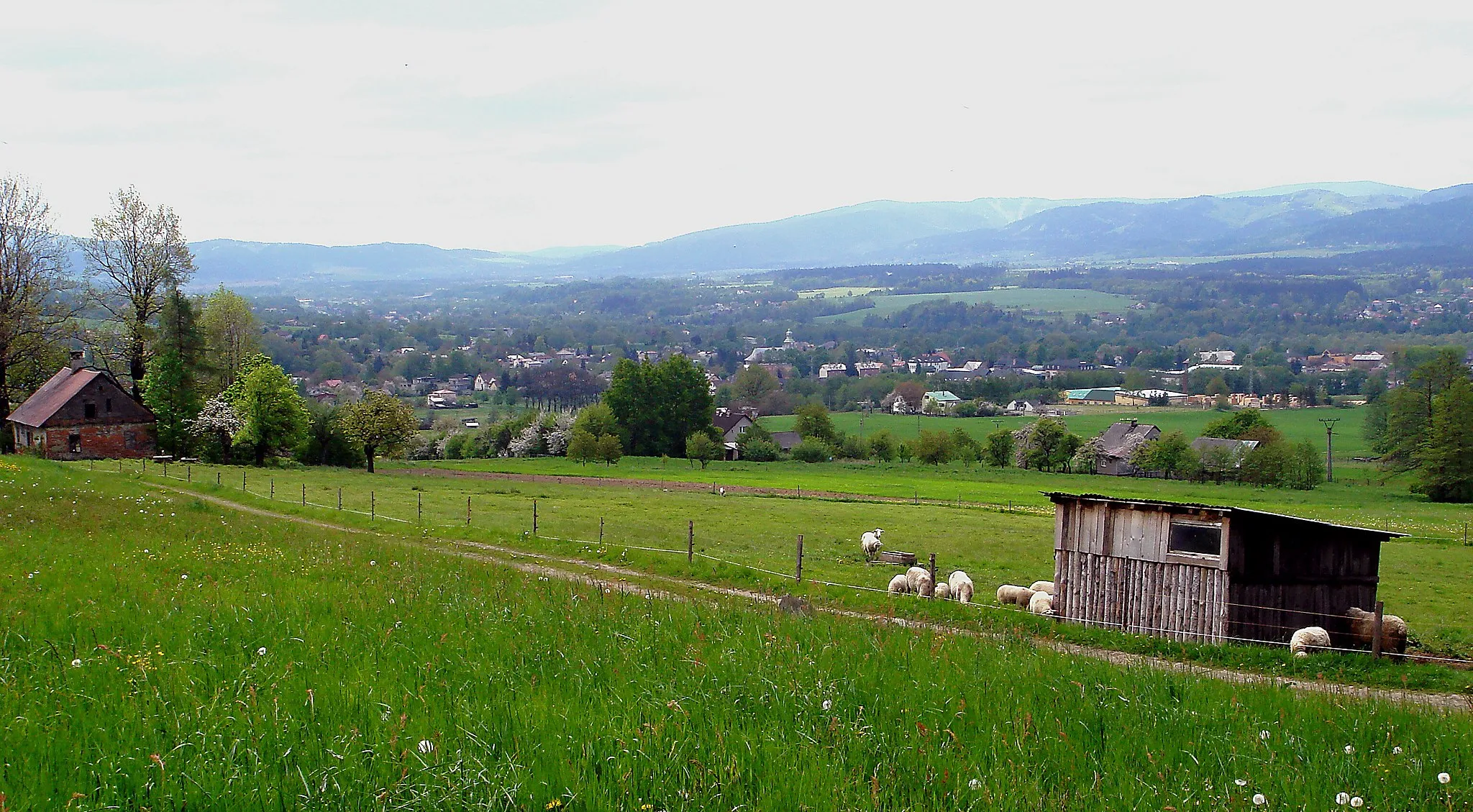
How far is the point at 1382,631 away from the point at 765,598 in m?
11.8

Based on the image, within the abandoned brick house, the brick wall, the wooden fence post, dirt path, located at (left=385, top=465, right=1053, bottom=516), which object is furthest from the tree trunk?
the wooden fence post

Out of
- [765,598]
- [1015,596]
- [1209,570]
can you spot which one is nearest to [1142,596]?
[1209,570]

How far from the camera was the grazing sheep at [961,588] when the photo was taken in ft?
81.4

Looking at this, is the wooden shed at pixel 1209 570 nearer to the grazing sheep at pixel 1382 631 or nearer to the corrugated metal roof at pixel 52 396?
the grazing sheep at pixel 1382 631

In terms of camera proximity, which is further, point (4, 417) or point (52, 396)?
point (52, 396)

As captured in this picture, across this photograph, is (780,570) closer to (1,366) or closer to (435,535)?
(435,535)

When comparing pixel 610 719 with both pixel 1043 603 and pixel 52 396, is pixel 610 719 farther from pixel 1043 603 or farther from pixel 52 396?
pixel 52 396

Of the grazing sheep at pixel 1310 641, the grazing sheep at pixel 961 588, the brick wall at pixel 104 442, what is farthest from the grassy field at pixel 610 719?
the brick wall at pixel 104 442

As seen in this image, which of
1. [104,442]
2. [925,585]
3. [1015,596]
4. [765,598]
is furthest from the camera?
[104,442]

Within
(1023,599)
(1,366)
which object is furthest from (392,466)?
(1023,599)

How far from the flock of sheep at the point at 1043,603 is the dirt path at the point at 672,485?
35.1 metres

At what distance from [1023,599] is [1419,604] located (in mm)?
12493

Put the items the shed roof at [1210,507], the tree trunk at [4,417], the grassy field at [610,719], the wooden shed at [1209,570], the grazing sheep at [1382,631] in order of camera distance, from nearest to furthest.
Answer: the grassy field at [610,719]
the grazing sheep at [1382,631]
the shed roof at [1210,507]
the wooden shed at [1209,570]
the tree trunk at [4,417]

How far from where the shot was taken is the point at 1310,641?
18.7m
